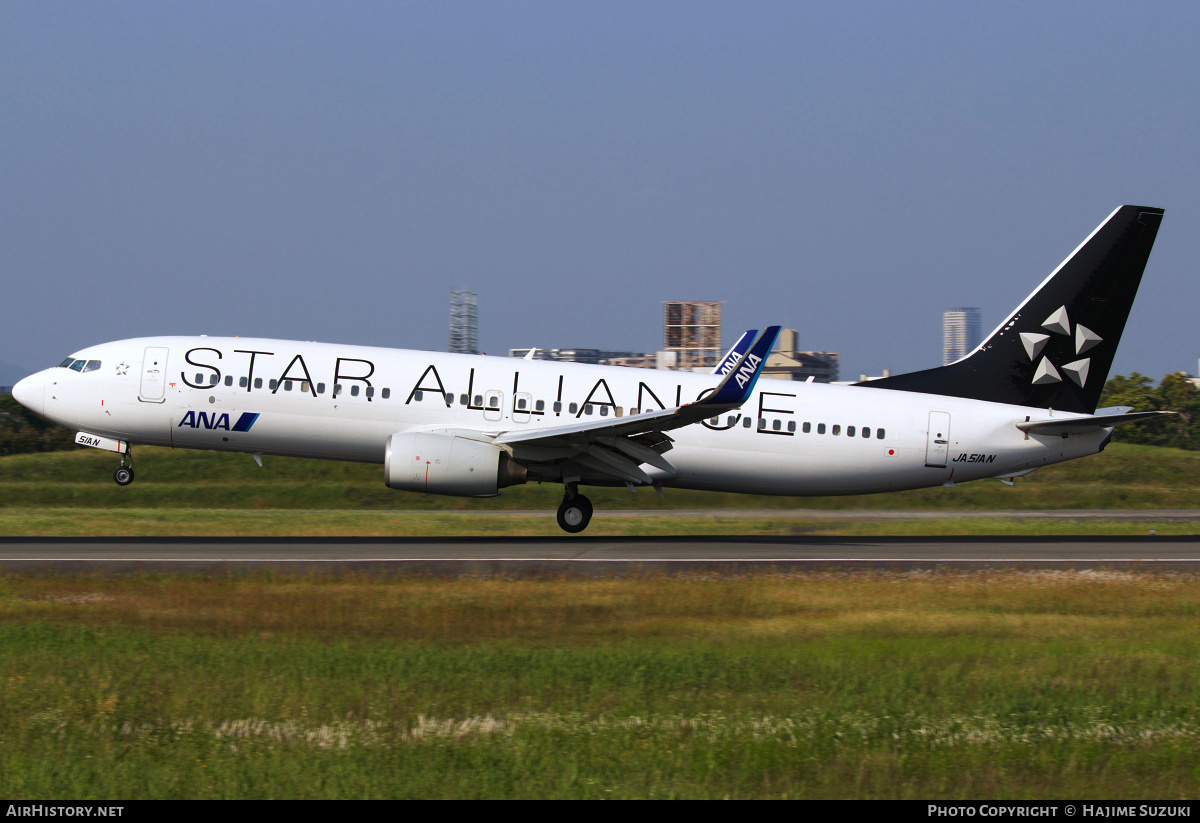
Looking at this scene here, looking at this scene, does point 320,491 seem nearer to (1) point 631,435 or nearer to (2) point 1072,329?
(1) point 631,435

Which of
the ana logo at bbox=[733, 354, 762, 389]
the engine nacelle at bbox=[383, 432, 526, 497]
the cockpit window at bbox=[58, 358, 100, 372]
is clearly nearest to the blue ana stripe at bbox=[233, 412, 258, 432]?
the engine nacelle at bbox=[383, 432, 526, 497]

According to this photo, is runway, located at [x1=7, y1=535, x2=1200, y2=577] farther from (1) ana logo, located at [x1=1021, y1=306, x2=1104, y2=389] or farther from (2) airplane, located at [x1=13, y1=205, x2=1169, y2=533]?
(1) ana logo, located at [x1=1021, y1=306, x2=1104, y2=389]

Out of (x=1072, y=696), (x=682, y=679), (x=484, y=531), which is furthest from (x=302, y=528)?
(x=1072, y=696)

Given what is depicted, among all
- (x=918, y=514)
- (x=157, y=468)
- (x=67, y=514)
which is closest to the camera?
(x=67, y=514)

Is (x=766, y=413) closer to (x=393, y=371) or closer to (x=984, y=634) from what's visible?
(x=393, y=371)

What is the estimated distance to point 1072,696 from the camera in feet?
35.7

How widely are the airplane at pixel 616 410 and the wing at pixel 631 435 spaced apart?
0.06 metres

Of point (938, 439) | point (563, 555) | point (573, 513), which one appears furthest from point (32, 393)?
point (938, 439)

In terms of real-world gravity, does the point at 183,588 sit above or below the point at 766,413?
below

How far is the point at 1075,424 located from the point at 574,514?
11.9 m

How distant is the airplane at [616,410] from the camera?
23.2 m

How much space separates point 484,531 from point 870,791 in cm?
2112

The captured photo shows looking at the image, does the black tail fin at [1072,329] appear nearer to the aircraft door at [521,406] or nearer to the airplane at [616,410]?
the airplane at [616,410]

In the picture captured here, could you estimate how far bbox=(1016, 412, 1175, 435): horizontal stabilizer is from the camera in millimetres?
23047
